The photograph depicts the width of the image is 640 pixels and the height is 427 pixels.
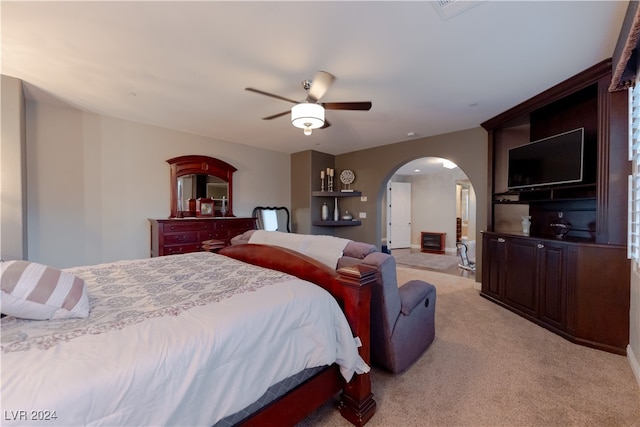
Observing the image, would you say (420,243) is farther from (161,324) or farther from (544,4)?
(161,324)

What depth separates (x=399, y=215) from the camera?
8406 mm

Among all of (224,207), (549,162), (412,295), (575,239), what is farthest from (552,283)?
(224,207)

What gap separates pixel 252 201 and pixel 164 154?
5.70 feet

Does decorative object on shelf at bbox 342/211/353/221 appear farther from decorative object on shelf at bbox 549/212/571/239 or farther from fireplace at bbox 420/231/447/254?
decorative object on shelf at bbox 549/212/571/239

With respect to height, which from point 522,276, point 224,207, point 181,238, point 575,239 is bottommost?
point 522,276

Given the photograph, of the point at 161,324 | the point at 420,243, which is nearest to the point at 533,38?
the point at 161,324

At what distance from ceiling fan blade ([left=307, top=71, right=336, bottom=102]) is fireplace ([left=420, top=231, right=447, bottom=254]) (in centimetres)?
664

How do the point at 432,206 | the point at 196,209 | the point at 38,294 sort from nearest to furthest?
the point at 38,294 → the point at 196,209 → the point at 432,206

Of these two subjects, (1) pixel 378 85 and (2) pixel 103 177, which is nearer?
(1) pixel 378 85

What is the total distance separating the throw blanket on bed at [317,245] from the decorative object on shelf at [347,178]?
3739 mm

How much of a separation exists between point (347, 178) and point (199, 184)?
3.04 metres

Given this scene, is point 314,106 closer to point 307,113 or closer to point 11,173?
point 307,113

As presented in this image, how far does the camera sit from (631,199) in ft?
6.75

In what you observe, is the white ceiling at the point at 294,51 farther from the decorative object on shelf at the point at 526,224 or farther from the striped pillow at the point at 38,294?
the striped pillow at the point at 38,294
